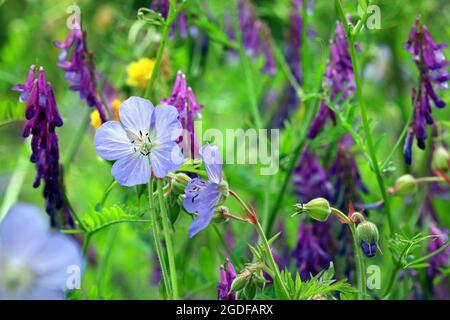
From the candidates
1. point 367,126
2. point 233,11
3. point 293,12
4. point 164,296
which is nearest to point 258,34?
point 293,12

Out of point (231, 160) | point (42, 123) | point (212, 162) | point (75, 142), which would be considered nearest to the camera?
point (212, 162)

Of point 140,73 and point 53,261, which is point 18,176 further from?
point 53,261

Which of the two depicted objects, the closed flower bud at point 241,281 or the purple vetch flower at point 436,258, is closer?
the closed flower bud at point 241,281

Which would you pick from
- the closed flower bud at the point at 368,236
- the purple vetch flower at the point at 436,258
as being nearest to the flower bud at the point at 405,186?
the purple vetch flower at the point at 436,258

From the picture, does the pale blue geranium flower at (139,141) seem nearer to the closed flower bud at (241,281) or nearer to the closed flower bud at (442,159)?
the closed flower bud at (241,281)

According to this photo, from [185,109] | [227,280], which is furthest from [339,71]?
[227,280]

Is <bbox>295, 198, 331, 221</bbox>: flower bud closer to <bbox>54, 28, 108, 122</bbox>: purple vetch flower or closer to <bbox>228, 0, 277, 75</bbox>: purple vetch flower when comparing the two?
<bbox>54, 28, 108, 122</bbox>: purple vetch flower
